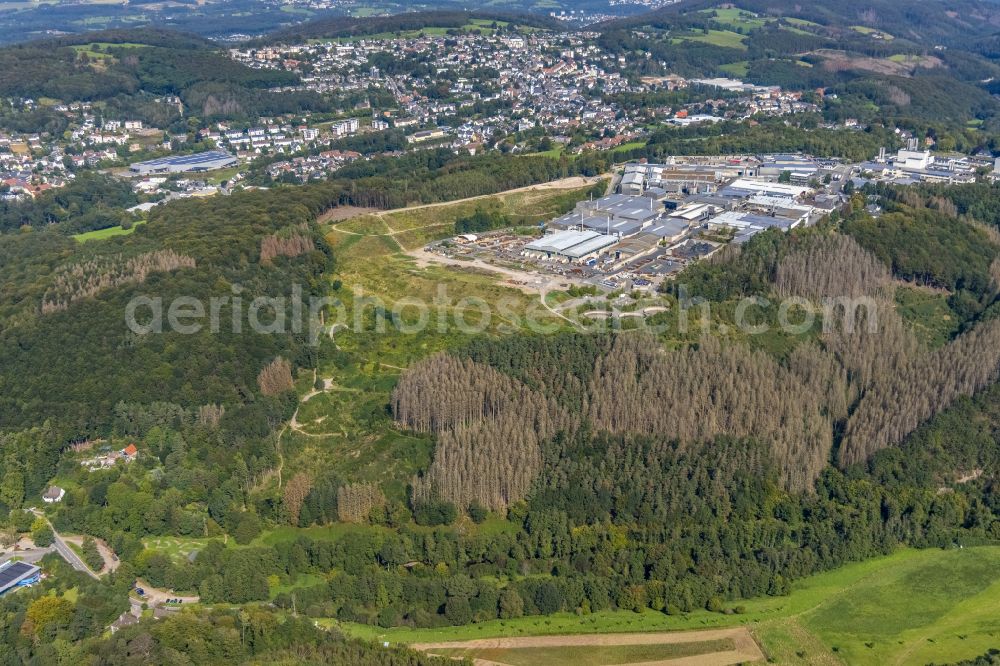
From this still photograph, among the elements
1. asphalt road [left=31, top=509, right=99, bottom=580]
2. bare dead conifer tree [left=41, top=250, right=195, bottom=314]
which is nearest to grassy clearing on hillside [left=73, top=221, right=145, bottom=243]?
bare dead conifer tree [left=41, top=250, right=195, bottom=314]

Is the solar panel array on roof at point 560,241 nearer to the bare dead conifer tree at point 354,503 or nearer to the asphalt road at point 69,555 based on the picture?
the bare dead conifer tree at point 354,503

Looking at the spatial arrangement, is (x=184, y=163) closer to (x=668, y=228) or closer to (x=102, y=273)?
(x=102, y=273)

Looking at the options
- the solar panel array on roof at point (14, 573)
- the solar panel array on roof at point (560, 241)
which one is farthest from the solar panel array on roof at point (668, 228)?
the solar panel array on roof at point (14, 573)

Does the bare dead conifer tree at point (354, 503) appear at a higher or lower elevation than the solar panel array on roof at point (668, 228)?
lower

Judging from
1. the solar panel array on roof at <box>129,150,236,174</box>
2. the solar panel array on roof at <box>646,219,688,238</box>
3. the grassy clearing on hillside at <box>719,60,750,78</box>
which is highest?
the grassy clearing on hillside at <box>719,60,750,78</box>

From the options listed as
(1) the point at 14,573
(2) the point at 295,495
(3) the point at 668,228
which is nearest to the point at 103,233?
(3) the point at 668,228

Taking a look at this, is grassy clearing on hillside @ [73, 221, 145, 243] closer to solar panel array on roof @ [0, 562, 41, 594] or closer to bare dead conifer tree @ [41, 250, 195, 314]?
bare dead conifer tree @ [41, 250, 195, 314]

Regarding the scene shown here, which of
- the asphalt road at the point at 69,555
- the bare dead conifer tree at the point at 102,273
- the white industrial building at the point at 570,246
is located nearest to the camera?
the asphalt road at the point at 69,555

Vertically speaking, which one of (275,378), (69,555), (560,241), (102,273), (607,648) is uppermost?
(102,273)

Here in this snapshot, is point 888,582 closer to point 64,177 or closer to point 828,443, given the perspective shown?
point 828,443
